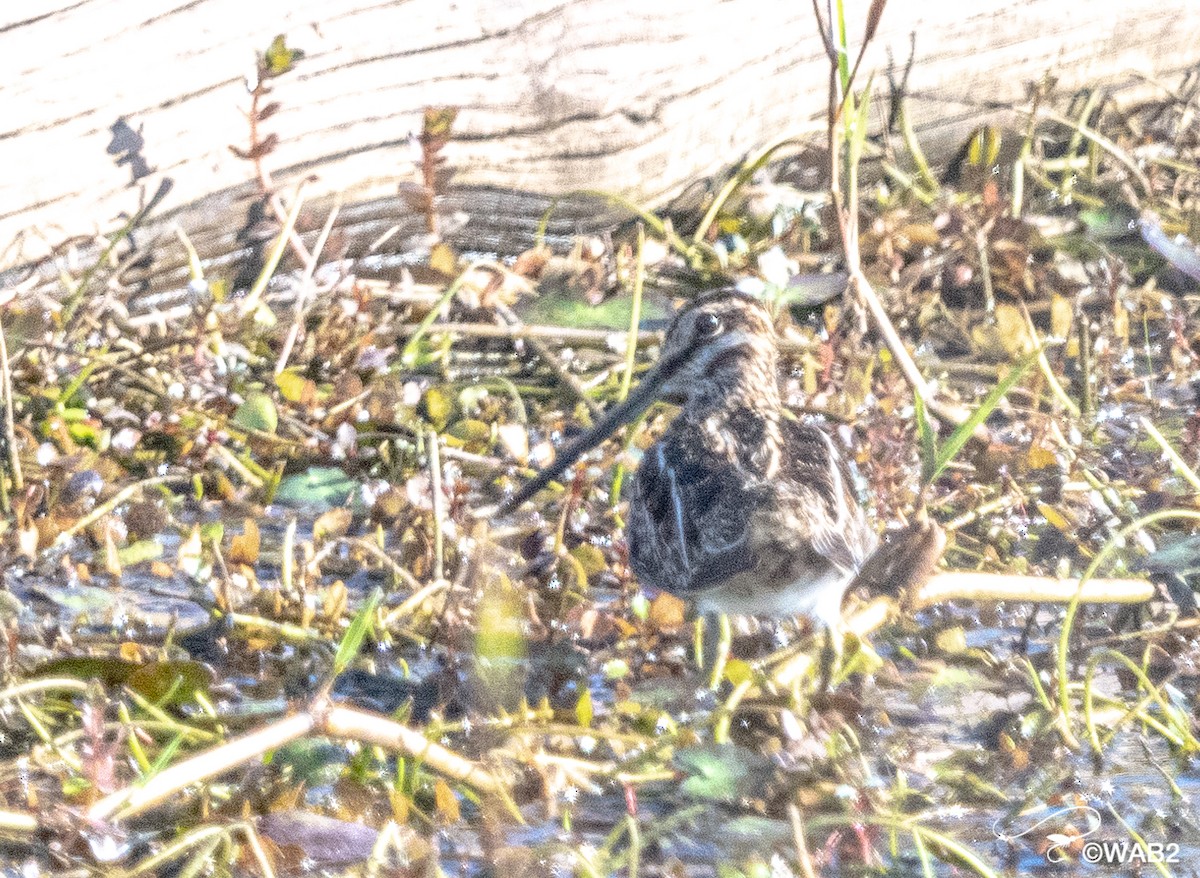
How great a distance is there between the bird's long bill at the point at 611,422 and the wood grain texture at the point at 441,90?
43.2 inches

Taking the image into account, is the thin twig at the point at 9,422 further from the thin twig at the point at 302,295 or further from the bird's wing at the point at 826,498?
the bird's wing at the point at 826,498

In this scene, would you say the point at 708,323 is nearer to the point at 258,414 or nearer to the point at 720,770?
the point at 258,414

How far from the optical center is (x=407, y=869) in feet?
7.89

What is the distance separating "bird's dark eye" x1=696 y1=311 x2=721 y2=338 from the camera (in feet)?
11.3

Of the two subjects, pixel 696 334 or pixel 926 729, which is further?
pixel 696 334

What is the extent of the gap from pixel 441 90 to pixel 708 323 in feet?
3.88

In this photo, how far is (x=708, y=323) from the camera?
345cm

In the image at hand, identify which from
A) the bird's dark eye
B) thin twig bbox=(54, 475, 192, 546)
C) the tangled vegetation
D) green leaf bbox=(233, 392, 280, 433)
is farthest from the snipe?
thin twig bbox=(54, 475, 192, 546)

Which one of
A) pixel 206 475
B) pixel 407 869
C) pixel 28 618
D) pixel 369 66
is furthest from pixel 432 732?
pixel 369 66

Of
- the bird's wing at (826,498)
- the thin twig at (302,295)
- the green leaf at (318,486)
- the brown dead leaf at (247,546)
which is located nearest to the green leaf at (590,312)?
the thin twig at (302,295)

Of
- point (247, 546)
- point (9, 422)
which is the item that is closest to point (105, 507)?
point (9, 422)

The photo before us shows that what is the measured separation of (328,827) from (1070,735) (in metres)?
1.23

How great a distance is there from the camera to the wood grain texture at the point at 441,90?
378 centimetres

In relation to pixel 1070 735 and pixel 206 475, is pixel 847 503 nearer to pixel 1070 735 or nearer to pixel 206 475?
pixel 1070 735
